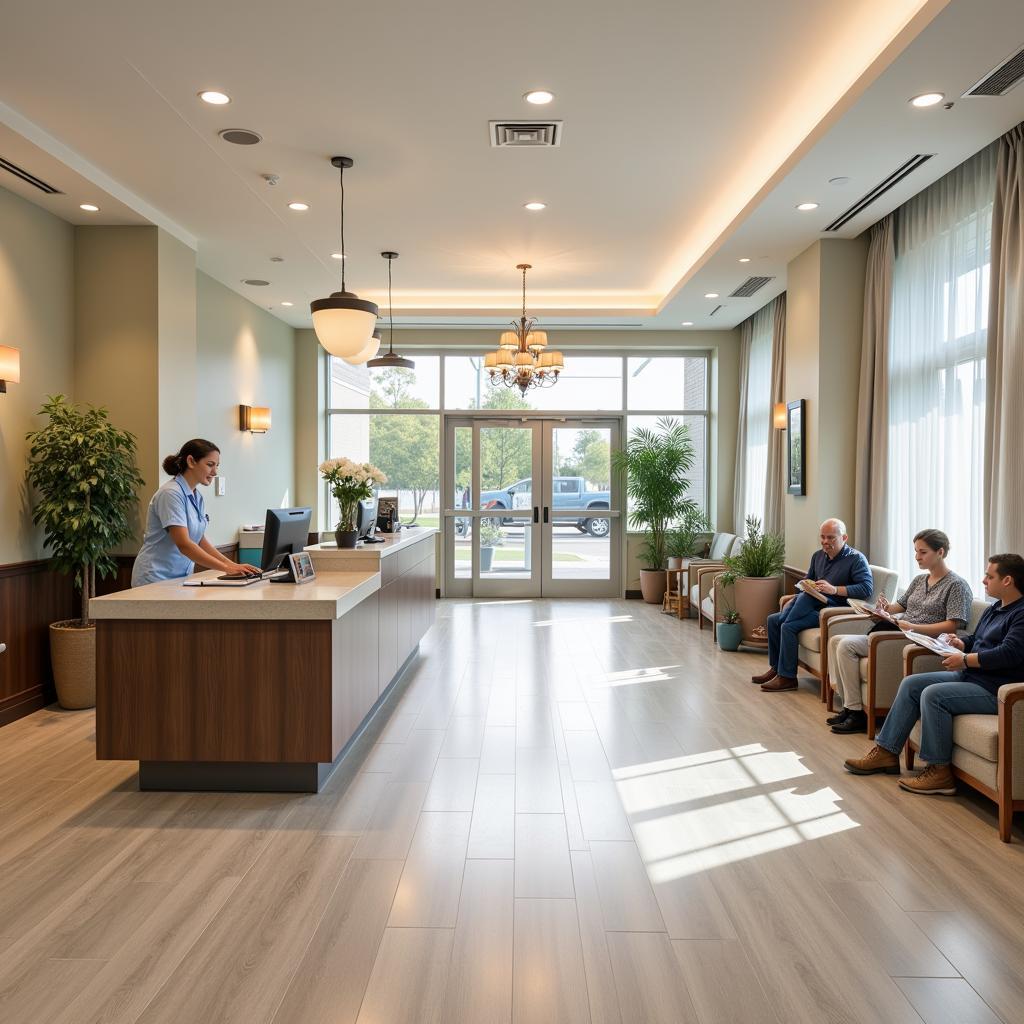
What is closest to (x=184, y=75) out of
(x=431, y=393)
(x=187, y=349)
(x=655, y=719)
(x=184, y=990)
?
(x=187, y=349)

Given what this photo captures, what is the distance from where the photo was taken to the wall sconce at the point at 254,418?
26.1 feet

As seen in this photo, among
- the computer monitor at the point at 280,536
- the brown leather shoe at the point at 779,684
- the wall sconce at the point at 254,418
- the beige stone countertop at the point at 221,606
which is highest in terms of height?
the wall sconce at the point at 254,418

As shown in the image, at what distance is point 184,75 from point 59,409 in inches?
89.7

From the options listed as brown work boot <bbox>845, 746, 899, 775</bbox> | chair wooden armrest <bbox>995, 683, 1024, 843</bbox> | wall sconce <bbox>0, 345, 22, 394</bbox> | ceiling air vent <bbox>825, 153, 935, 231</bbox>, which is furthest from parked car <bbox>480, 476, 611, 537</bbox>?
chair wooden armrest <bbox>995, 683, 1024, 843</bbox>

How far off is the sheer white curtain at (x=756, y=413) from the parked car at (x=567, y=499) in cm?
171

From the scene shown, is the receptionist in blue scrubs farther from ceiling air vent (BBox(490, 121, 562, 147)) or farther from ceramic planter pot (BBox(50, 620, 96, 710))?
ceiling air vent (BBox(490, 121, 562, 147))

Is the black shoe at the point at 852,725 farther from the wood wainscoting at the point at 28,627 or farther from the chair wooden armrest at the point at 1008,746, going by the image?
the wood wainscoting at the point at 28,627

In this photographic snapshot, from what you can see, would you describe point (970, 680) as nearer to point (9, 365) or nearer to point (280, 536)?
point (280, 536)

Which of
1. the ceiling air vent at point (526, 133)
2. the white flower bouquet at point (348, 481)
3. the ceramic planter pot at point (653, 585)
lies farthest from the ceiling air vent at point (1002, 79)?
the ceramic planter pot at point (653, 585)

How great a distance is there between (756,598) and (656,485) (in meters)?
2.94

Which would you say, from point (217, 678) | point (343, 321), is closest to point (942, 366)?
point (343, 321)

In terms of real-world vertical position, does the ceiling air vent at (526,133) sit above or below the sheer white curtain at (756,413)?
above

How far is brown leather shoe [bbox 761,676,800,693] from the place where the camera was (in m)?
5.59

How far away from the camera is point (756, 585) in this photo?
270 inches
